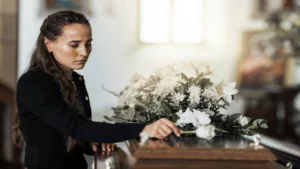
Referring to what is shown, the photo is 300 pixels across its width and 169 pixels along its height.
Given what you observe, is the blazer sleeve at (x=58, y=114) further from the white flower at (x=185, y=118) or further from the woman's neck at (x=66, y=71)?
the white flower at (x=185, y=118)

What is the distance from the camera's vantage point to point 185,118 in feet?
6.57

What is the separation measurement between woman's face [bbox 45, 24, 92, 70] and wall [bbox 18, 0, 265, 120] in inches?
187

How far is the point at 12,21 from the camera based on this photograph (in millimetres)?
6637

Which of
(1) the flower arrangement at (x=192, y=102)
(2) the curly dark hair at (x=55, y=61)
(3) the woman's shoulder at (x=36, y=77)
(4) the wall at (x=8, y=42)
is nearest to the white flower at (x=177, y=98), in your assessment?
(1) the flower arrangement at (x=192, y=102)

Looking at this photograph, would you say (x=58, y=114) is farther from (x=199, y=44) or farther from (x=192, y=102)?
(x=199, y=44)

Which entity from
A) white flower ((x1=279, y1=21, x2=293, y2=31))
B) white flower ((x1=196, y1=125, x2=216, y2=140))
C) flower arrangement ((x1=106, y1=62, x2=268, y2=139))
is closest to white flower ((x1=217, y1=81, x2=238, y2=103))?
flower arrangement ((x1=106, y1=62, x2=268, y2=139))

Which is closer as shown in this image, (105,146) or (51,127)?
(51,127)

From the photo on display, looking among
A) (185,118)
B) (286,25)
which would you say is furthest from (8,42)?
(185,118)

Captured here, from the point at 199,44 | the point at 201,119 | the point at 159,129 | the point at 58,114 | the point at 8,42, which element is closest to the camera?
the point at 159,129

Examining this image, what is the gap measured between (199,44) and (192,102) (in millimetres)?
5312

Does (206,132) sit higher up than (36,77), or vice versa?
(36,77)

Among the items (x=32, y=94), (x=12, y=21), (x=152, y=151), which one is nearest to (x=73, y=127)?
(x=32, y=94)

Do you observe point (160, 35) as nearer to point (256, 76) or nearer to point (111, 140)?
point (256, 76)

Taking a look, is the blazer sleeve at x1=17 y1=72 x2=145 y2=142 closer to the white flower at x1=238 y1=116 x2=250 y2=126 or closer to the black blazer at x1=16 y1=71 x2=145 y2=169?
the black blazer at x1=16 y1=71 x2=145 y2=169
